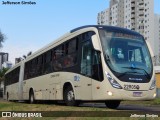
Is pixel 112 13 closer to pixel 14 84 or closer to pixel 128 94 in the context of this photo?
pixel 14 84

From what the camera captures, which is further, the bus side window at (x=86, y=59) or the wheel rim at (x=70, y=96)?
the wheel rim at (x=70, y=96)

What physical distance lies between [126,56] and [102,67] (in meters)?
1.09

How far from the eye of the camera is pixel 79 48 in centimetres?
1577

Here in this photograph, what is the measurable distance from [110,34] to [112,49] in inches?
30.3

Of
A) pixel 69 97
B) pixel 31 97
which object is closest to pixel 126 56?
pixel 69 97

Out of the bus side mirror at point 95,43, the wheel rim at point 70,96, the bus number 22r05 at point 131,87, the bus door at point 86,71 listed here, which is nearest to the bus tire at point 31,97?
the wheel rim at point 70,96

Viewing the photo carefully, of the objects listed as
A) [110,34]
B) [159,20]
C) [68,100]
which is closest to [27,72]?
[68,100]

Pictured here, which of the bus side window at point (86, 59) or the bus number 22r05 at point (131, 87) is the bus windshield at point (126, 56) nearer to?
the bus number 22r05 at point (131, 87)

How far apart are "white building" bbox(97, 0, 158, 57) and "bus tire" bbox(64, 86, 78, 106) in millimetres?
113989

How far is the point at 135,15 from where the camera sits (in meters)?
138

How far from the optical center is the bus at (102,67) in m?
13.8

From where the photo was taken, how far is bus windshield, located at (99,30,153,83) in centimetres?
1393

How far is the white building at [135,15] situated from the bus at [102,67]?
373 ft

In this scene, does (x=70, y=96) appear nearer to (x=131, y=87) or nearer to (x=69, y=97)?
(x=69, y=97)
